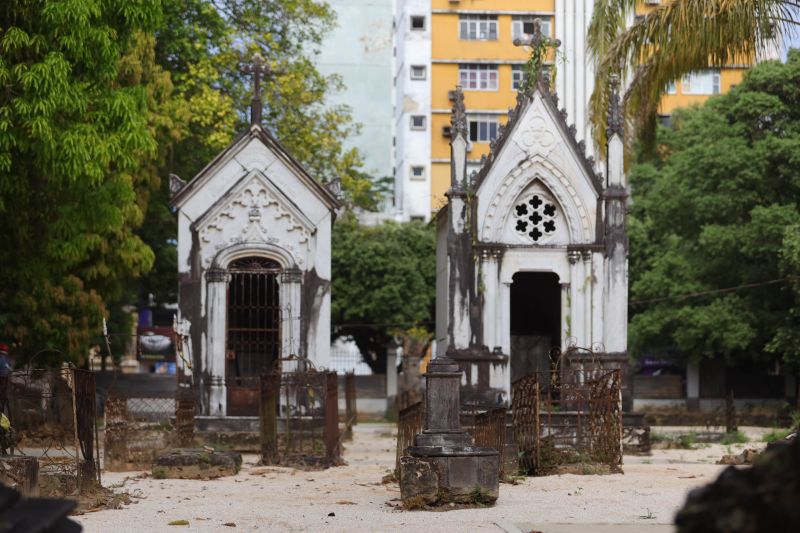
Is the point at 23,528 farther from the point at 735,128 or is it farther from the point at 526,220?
the point at 735,128

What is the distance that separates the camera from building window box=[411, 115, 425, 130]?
2341 inches

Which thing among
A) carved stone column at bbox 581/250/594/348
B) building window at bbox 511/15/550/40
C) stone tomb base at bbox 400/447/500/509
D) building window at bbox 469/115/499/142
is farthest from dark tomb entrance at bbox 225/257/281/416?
building window at bbox 511/15/550/40

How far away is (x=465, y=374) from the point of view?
2223 cm

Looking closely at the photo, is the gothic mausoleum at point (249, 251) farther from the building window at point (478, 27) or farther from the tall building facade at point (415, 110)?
the building window at point (478, 27)

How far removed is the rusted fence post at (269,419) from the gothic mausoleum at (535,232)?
12.5ft

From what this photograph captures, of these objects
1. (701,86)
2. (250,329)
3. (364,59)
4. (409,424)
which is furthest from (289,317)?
(364,59)

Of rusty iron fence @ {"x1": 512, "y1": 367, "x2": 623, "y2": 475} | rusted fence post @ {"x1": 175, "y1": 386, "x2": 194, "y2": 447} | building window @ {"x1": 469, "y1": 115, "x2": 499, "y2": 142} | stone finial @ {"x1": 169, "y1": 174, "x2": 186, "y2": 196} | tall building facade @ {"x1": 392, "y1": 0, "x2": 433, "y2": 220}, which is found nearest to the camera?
rusty iron fence @ {"x1": 512, "y1": 367, "x2": 623, "y2": 475}

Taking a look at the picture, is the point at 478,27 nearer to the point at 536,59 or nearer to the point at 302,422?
the point at 536,59

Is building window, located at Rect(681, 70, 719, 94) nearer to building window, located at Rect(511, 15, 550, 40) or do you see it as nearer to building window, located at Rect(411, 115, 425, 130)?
building window, located at Rect(511, 15, 550, 40)

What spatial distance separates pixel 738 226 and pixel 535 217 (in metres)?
13.9

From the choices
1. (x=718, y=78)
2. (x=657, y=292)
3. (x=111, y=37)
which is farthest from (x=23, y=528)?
(x=718, y=78)

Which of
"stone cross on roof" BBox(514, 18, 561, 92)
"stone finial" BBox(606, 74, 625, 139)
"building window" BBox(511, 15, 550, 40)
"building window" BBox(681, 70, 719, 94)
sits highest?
"building window" BBox(511, 15, 550, 40)

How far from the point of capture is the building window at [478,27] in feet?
190

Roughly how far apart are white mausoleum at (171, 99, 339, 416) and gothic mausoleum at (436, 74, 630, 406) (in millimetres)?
2325
